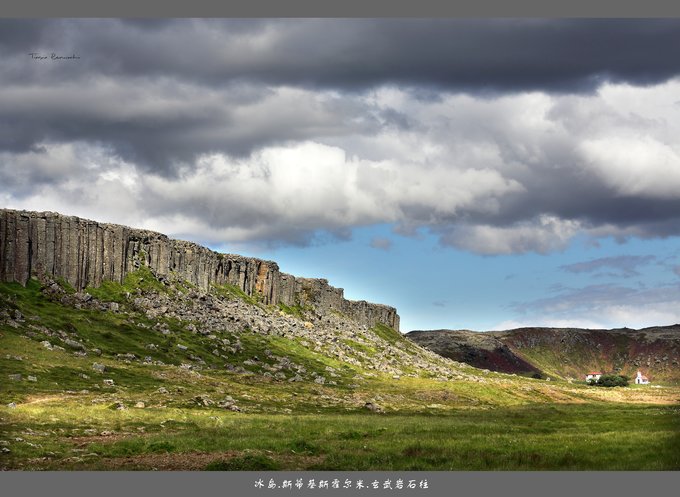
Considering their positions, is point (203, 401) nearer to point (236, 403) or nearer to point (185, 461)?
point (236, 403)

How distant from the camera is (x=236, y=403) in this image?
86.2m

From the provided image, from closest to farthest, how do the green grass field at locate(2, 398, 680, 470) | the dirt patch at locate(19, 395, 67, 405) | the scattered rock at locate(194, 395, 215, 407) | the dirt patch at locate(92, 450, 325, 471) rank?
the dirt patch at locate(92, 450, 325, 471)
the green grass field at locate(2, 398, 680, 470)
the dirt patch at locate(19, 395, 67, 405)
the scattered rock at locate(194, 395, 215, 407)

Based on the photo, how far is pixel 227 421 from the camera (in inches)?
2689

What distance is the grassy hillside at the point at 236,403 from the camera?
162 ft

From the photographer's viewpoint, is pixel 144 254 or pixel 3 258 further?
pixel 144 254

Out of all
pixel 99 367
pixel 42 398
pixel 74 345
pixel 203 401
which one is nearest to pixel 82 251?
pixel 74 345

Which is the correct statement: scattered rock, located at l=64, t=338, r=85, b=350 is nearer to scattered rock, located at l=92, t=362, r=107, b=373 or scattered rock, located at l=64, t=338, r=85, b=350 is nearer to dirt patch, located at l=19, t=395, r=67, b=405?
scattered rock, located at l=92, t=362, r=107, b=373

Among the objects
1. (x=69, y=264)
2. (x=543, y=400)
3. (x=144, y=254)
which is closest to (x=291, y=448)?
(x=543, y=400)

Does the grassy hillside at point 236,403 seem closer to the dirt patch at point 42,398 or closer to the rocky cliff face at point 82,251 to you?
the dirt patch at point 42,398

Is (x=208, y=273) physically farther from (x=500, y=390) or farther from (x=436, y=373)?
(x=500, y=390)

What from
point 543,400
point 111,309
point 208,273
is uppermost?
point 208,273

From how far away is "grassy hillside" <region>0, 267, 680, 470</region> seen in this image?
49.4 m

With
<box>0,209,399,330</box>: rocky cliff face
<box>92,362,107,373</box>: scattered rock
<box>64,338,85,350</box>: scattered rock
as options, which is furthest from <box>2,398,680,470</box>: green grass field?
<box>0,209,399,330</box>: rocky cliff face

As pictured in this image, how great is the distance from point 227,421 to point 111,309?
80.1 meters
